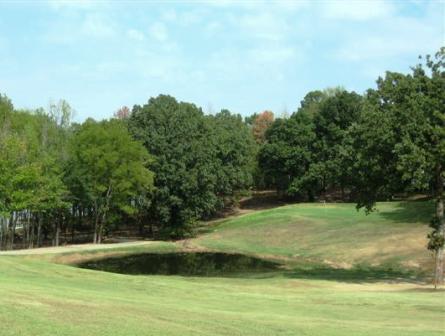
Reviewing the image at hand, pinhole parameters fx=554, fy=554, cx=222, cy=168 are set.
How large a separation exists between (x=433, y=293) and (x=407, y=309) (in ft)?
20.8

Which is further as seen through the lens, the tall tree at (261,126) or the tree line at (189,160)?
the tall tree at (261,126)

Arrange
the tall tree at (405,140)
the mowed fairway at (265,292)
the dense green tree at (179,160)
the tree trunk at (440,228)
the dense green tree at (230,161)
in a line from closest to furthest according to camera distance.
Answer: the mowed fairway at (265,292)
the tall tree at (405,140)
the tree trunk at (440,228)
the dense green tree at (179,160)
the dense green tree at (230,161)

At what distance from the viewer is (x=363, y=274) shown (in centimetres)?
3469

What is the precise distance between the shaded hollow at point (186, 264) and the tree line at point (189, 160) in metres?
9.74

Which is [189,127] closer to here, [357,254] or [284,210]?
[284,210]

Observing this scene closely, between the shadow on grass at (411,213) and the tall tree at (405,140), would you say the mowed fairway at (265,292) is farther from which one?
the tall tree at (405,140)

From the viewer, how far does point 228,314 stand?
14.9m

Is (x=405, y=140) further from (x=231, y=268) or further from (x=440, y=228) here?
(x=231, y=268)

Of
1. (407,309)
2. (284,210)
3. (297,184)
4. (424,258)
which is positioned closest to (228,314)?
(407,309)

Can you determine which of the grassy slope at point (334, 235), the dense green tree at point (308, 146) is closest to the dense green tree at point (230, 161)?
the dense green tree at point (308, 146)

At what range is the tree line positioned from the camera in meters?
28.0

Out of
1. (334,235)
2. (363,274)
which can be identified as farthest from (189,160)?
(363,274)

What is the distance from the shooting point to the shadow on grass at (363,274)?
105ft

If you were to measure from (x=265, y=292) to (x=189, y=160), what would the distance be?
39.7 meters
